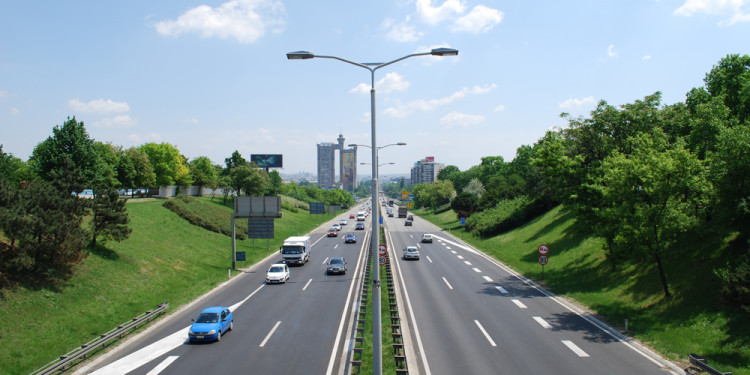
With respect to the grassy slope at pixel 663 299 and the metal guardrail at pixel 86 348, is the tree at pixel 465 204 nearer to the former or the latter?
the grassy slope at pixel 663 299

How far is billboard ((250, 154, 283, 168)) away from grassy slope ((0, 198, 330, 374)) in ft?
273

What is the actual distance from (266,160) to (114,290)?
110 m

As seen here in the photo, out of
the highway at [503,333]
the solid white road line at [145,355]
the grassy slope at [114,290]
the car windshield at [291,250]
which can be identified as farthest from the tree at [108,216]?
the highway at [503,333]

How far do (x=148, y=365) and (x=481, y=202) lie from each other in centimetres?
7204

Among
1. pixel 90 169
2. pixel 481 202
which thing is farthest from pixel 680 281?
pixel 481 202

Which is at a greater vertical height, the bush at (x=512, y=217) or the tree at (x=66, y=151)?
the tree at (x=66, y=151)

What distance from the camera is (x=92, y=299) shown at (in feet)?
85.8

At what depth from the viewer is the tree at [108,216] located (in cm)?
3216

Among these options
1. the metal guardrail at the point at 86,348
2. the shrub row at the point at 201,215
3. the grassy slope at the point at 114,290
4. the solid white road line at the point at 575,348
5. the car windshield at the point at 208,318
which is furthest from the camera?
the shrub row at the point at 201,215

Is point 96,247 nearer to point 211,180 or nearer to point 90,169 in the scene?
point 90,169

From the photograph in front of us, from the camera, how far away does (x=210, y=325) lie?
20.7 m

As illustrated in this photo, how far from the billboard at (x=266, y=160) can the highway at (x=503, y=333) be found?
348 ft

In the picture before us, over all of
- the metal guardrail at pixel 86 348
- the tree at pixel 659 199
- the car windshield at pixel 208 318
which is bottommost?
the metal guardrail at pixel 86 348

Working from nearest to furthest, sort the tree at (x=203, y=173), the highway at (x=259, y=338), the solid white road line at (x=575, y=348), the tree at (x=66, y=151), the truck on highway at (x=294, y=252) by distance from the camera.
Result: 1. the highway at (x=259, y=338)
2. the solid white road line at (x=575, y=348)
3. the tree at (x=66, y=151)
4. the truck on highway at (x=294, y=252)
5. the tree at (x=203, y=173)
